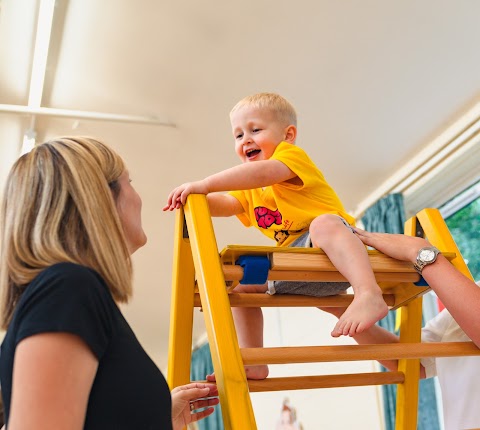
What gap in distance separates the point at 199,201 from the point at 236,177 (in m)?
0.17

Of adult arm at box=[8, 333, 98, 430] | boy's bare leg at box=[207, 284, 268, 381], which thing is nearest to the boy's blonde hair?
boy's bare leg at box=[207, 284, 268, 381]

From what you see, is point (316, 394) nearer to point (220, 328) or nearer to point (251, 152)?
point (251, 152)

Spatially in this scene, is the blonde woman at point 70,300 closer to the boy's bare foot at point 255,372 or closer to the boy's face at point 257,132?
the boy's bare foot at point 255,372

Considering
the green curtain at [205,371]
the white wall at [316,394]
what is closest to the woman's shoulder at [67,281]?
the white wall at [316,394]

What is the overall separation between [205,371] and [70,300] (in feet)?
19.5

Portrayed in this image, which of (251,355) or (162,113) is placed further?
(162,113)

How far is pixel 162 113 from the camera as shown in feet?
12.3

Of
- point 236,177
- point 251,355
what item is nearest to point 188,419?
point 251,355

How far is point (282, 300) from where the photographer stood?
167cm

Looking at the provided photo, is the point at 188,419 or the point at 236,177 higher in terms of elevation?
the point at 236,177

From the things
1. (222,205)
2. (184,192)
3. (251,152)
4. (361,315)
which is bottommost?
(361,315)

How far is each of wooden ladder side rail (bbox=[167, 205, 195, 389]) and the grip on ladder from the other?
20 centimetres

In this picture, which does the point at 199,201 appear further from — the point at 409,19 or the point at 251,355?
the point at 409,19

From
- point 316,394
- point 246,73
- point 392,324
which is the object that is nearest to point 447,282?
point 246,73
